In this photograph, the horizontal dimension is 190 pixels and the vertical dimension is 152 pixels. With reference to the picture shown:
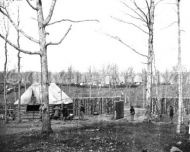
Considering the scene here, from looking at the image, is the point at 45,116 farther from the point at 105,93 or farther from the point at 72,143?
the point at 105,93

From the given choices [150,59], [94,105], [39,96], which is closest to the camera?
[150,59]

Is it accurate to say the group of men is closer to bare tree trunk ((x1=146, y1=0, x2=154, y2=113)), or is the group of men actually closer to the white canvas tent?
the white canvas tent

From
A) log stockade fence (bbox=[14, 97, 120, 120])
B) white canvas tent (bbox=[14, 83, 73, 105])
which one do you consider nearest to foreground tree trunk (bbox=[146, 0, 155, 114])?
white canvas tent (bbox=[14, 83, 73, 105])

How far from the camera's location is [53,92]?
130 ft

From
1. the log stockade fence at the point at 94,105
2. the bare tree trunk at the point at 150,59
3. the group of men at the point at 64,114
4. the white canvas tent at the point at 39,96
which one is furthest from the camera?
the log stockade fence at the point at 94,105

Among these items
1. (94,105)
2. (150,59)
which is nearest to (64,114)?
(94,105)

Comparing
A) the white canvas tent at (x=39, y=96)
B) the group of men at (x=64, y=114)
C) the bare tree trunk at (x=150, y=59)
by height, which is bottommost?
the group of men at (x=64, y=114)

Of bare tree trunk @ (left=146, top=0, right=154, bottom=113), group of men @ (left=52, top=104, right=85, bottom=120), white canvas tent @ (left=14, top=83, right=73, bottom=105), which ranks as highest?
Result: bare tree trunk @ (left=146, top=0, right=154, bottom=113)

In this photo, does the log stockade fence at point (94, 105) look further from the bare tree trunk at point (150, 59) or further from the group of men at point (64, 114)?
the bare tree trunk at point (150, 59)

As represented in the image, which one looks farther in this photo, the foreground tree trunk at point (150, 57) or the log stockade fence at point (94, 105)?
the log stockade fence at point (94, 105)

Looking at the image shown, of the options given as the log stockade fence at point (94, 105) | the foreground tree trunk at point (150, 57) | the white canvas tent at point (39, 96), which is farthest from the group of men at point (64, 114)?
the foreground tree trunk at point (150, 57)

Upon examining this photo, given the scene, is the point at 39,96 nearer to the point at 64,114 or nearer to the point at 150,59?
the point at 64,114

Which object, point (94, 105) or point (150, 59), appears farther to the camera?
point (94, 105)

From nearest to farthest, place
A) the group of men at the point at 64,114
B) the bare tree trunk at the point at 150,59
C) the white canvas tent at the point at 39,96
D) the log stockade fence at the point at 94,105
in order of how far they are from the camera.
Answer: the bare tree trunk at the point at 150,59, the group of men at the point at 64,114, the white canvas tent at the point at 39,96, the log stockade fence at the point at 94,105
